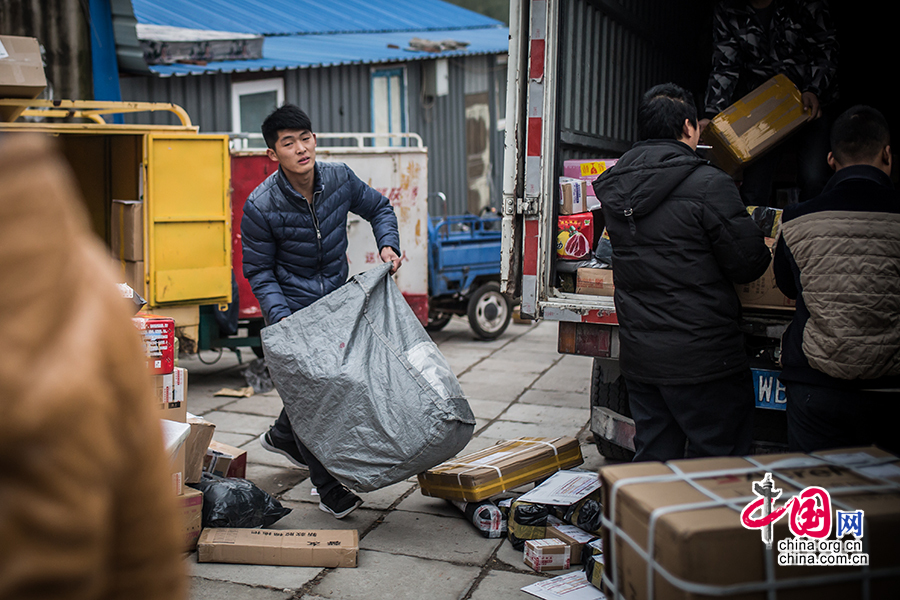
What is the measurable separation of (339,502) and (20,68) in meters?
4.11

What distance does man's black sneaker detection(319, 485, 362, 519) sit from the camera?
3.89 meters

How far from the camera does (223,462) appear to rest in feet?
13.9

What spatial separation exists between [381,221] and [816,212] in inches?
87.3

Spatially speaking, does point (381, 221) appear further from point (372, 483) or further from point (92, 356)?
point (92, 356)

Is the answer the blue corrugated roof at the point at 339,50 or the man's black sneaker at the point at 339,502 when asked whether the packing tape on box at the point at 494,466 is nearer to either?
the man's black sneaker at the point at 339,502

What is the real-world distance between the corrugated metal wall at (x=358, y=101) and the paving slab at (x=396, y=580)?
7.96 m

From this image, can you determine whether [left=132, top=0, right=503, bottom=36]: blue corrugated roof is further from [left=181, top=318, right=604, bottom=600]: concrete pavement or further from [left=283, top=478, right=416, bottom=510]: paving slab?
[left=283, top=478, right=416, bottom=510]: paving slab

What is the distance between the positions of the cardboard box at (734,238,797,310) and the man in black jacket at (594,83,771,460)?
47 cm

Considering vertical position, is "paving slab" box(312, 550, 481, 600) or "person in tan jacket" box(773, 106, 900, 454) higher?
"person in tan jacket" box(773, 106, 900, 454)

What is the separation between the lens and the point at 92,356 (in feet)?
2.75

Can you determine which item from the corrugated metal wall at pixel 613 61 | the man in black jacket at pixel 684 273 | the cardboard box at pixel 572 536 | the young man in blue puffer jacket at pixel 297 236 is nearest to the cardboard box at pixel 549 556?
the cardboard box at pixel 572 536

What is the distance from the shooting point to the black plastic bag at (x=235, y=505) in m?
3.64

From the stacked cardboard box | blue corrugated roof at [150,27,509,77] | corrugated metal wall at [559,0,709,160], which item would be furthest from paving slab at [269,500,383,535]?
blue corrugated roof at [150,27,509,77]

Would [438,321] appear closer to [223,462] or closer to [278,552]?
[223,462]
